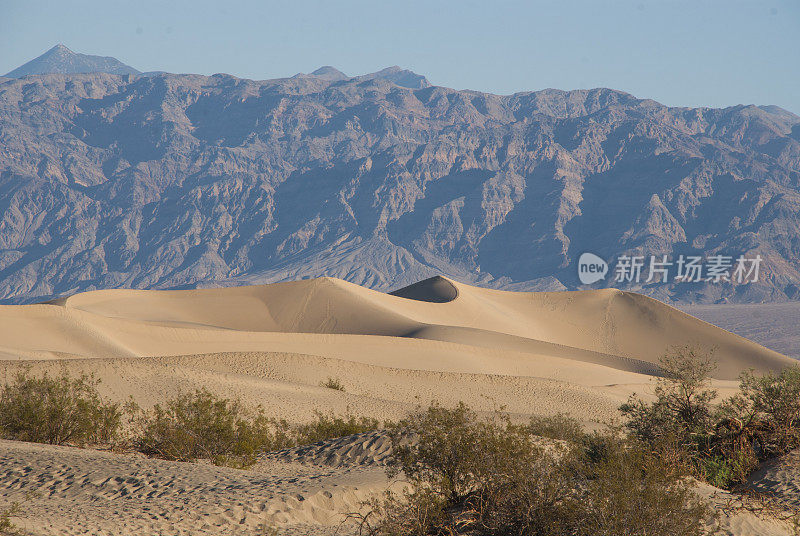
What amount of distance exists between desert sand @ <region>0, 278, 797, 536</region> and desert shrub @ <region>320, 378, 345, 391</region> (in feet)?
1.00

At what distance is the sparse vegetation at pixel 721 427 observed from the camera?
41.6 ft

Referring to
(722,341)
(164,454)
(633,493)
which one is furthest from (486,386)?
(722,341)

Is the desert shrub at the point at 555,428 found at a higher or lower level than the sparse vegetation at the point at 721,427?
lower

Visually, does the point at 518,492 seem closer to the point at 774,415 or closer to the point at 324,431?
the point at 774,415

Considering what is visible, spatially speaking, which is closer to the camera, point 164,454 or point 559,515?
point 559,515

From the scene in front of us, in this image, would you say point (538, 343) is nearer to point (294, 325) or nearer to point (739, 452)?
point (294, 325)

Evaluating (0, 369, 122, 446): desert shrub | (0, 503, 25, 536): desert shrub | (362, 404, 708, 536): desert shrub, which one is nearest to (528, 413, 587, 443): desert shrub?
(362, 404, 708, 536): desert shrub

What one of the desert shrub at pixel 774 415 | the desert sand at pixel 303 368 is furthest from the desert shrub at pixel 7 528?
the desert shrub at pixel 774 415

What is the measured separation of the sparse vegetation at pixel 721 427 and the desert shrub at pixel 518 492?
2.17 meters

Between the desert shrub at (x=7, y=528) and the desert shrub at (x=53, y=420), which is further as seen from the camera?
the desert shrub at (x=53, y=420)

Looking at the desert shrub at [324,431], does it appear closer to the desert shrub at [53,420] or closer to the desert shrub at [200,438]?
the desert shrub at [200,438]

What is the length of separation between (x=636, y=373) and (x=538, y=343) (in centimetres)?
628

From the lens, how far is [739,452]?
12.9 m

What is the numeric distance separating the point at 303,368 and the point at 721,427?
17929 mm
